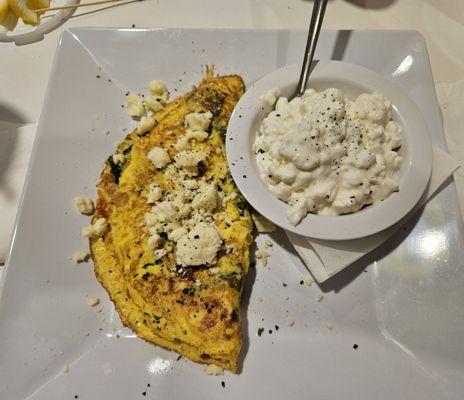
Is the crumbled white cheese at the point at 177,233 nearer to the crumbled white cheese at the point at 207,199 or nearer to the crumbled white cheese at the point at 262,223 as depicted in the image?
the crumbled white cheese at the point at 207,199

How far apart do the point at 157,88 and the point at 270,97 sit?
0.64 metres

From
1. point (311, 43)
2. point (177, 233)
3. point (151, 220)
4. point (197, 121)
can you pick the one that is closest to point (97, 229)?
point (151, 220)

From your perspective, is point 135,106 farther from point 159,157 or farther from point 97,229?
point 97,229

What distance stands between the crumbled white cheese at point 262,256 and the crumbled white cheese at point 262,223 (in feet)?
0.33

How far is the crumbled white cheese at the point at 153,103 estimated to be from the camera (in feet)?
Result: 6.37

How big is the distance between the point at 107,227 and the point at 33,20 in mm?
1496

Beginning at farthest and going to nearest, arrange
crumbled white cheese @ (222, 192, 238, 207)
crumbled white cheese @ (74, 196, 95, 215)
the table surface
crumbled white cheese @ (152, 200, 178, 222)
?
1. the table surface
2. crumbled white cheese @ (74, 196, 95, 215)
3. crumbled white cheese @ (222, 192, 238, 207)
4. crumbled white cheese @ (152, 200, 178, 222)

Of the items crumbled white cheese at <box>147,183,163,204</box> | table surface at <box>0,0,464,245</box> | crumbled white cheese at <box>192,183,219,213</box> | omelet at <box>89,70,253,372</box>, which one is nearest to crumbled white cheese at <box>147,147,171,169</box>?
omelet at <box>89,70,253,372</box>

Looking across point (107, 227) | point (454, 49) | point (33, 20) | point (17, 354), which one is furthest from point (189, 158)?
point (454, 49)

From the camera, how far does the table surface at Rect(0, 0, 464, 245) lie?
2.24 meters

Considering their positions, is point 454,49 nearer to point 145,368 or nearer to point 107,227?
point 107,227

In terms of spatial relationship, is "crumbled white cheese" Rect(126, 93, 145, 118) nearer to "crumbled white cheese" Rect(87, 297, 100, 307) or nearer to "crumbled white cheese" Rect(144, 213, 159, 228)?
"crumbled white cheese" Rect(144, 213, 159, 228)

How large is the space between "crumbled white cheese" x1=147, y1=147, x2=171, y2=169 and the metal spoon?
0.64m

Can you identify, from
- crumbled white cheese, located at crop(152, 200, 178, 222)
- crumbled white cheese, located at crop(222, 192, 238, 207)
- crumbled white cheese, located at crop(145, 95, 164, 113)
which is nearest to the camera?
crumbled white cheese, located at crop(152, 200, 178, 222)
